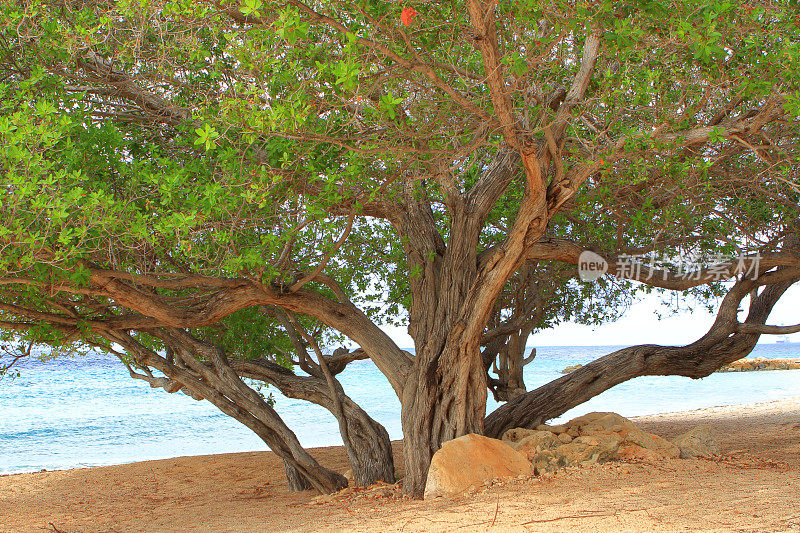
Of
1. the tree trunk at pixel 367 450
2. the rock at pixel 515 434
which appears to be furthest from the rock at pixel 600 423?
the tree trunk at pixel 367 450

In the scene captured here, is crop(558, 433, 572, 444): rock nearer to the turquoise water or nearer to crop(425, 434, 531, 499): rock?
crop(425, 434, 531, 499): rock

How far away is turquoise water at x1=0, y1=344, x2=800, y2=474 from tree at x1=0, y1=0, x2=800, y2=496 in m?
11.6

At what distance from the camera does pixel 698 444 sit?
23.0 ft

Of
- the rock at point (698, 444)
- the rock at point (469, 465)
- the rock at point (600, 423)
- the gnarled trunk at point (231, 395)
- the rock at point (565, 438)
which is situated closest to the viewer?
the rock at point (469, 465)

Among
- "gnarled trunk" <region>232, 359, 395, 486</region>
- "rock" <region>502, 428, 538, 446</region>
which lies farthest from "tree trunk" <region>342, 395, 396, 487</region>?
"rock" <region>502, 428, 538, 446</region>

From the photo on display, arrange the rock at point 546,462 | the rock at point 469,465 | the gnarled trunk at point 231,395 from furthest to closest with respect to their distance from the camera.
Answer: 1. the gnarled trunk at point 231,395
2. the rock at point 546,462
3. the rock at point 469,465

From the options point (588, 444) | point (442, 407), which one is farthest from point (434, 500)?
point (588, 444)

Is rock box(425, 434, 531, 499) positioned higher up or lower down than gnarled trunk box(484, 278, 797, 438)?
lower down

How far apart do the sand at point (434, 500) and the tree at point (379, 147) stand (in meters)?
1.51

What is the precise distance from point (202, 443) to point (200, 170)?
49.5 feet

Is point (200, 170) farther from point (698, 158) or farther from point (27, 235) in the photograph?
point (698, 158)

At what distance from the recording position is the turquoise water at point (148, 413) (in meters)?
18.0

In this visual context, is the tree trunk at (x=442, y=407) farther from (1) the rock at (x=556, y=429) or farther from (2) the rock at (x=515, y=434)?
(1) the rock at (x=556, y=429)

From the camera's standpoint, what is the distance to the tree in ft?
15.7
